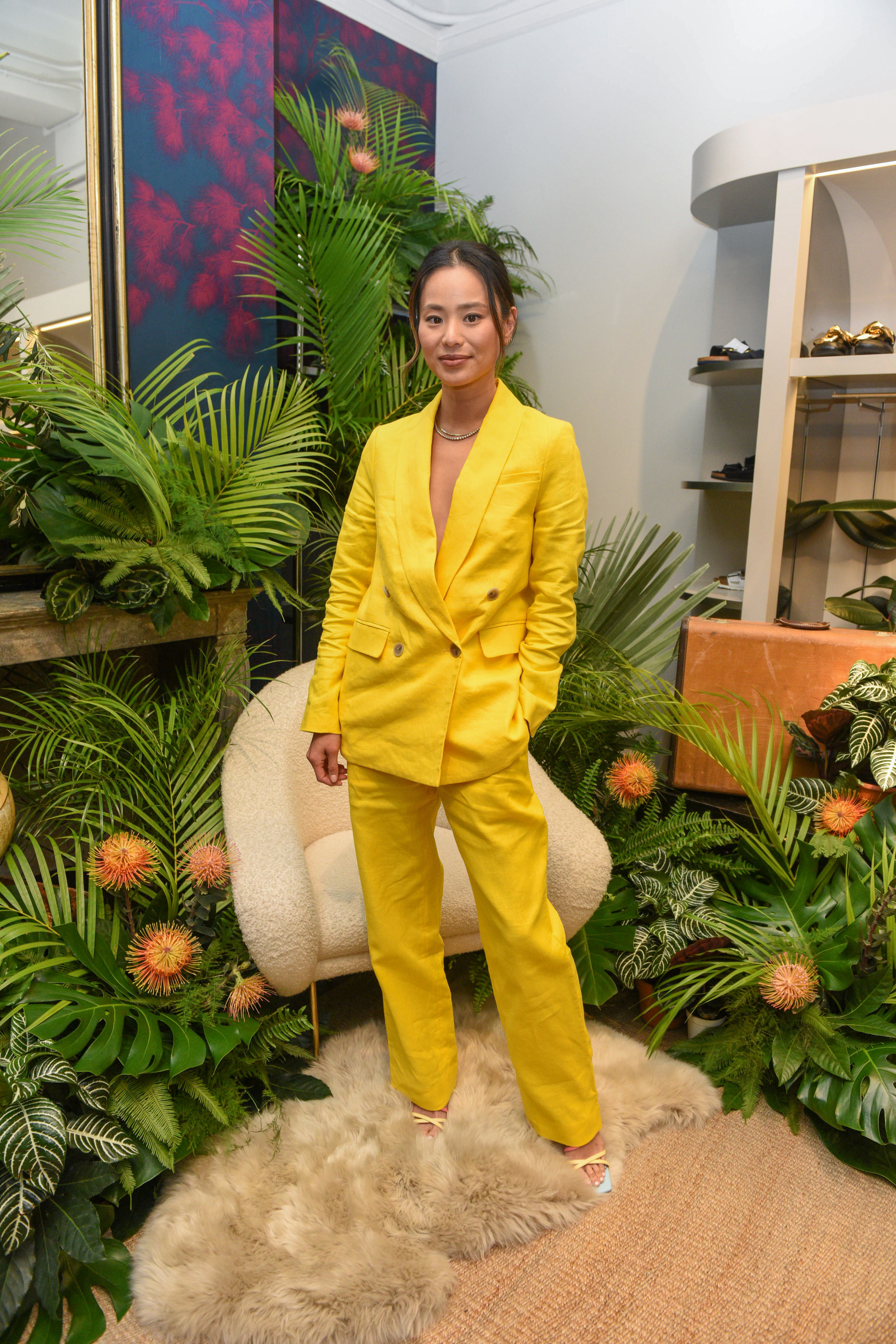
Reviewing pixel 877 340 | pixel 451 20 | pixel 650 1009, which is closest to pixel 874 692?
pixel 650 1009

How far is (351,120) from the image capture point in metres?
3.43

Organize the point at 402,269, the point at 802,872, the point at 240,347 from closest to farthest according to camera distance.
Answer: the point at 802,872 < the point at 240,347 < the point at 402,269

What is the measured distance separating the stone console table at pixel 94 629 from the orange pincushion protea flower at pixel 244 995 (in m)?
0.89

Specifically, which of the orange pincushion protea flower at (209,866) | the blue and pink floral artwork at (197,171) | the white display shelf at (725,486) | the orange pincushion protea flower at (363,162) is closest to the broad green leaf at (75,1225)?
the orange pincushion protea flower at (209,866)

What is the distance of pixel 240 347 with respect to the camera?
3141 millimetres

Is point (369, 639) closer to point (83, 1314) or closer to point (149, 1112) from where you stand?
point (149, 1112)

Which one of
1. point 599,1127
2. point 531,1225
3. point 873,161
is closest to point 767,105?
point 873,161

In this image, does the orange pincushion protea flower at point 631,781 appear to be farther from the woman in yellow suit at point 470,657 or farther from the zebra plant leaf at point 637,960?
the woman in yellow suit at point 470,657

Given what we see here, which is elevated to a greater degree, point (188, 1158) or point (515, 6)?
point (515, 6)

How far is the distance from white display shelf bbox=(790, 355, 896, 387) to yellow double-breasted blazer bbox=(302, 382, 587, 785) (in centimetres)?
135

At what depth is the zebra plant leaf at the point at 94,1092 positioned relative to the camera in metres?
1.79

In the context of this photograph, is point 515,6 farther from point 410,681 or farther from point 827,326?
point 410,681

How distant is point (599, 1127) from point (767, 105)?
329 cm

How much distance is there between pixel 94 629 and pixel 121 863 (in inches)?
25.9
